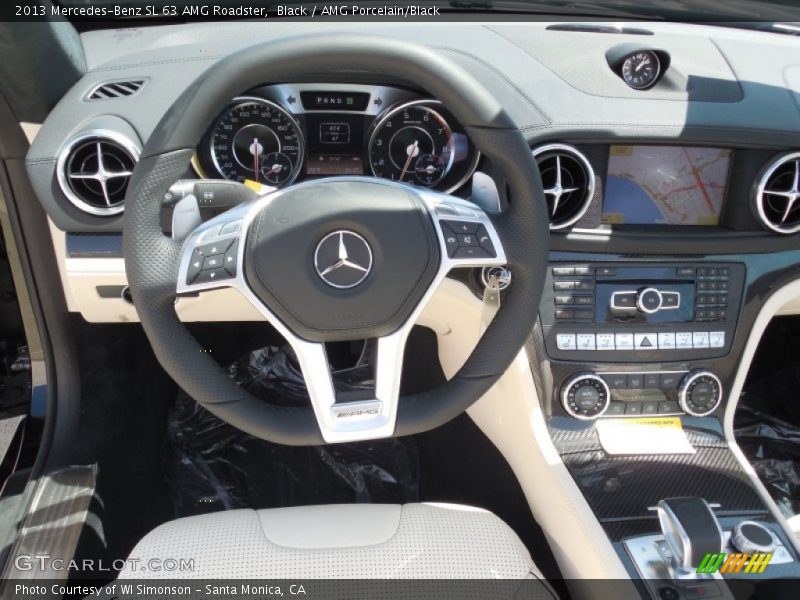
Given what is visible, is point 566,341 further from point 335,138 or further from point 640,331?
point 335,138

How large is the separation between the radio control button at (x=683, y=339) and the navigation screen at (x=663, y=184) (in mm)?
278

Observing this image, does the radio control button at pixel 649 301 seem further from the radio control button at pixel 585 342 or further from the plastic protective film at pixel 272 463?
the plastic protective film at pixel 272 463

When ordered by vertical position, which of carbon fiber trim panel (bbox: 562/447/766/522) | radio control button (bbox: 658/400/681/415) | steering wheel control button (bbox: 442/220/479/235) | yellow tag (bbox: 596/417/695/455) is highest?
Answer: steering wheel control button (bbox: 442/220/479/235)

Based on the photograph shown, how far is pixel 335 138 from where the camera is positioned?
5.45 ft

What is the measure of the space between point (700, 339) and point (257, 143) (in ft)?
3.77

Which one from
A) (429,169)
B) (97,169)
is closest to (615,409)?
(429,169)

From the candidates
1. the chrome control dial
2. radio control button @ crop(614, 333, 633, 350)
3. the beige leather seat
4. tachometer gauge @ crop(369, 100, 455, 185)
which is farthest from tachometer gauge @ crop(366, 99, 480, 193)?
the chrome control dial

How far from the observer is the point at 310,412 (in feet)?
4.06

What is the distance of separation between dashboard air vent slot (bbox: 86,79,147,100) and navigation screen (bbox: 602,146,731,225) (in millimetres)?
1123

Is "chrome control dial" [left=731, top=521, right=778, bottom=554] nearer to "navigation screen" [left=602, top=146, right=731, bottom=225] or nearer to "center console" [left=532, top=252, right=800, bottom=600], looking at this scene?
"center console" [left=532, top=252, right=800, bottom=600]

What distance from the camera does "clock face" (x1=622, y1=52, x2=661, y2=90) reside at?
1.69m

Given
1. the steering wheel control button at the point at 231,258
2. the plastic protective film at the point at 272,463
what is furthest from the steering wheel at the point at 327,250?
the plastic protective film at the point at 272,463

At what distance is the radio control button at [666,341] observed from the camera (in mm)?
1701

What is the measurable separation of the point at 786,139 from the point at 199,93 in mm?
1336
